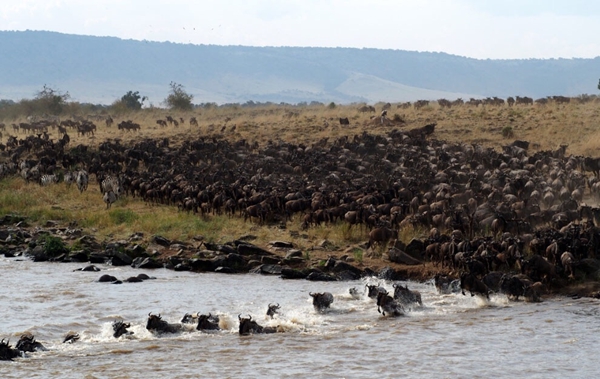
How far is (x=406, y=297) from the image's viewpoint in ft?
46.6

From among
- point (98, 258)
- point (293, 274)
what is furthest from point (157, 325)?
point (98, 258)

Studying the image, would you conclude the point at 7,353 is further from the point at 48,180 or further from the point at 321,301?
the point at 48,180

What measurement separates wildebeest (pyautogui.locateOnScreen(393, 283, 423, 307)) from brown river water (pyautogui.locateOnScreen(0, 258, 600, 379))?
0.53ft

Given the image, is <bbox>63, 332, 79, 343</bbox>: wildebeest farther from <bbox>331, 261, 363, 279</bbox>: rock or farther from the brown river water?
<bbox>331, 261, 363, 279</bbox>: rock

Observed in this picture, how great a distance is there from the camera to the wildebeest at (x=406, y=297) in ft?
46.5

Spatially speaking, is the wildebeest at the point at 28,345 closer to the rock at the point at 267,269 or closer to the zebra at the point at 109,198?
the rock at the point at 267,269

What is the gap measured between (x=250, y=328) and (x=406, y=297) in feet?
8.88

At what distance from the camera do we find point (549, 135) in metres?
32.1

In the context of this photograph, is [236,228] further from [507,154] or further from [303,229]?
[507,154]

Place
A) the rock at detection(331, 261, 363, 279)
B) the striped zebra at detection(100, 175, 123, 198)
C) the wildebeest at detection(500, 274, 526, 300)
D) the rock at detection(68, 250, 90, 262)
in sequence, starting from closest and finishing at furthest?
the wildebeest at detection(500, 274, 526, 300) → the rock at detection(331, 261, 363, 279) → the rock at detection(68, 250, 90, 262) → the striped zebra at detection(100, 175, 123, 198)

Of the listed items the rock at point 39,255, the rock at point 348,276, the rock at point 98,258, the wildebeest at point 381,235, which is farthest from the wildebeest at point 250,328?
the rock at point 39,255

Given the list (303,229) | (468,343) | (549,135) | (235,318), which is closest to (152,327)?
(235,318)

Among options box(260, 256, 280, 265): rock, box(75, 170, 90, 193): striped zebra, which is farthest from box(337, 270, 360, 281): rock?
box(75, 170, 90, 193): striped zebra

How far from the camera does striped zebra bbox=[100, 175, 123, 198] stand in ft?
86.3
